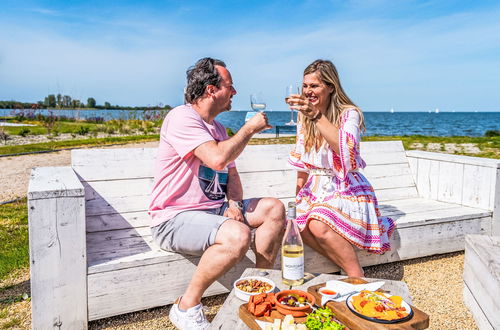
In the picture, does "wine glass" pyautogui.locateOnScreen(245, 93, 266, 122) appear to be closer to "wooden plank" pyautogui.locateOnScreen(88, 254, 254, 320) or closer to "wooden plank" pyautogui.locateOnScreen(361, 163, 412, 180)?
"wooden plank" pyautogui.locateOnScreen(88, 254, 254, 320)

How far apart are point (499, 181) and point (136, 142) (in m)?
9.41

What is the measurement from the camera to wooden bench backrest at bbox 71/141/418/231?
9.41 feet

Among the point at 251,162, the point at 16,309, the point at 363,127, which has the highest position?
the point at 363,127

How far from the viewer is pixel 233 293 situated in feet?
6.06

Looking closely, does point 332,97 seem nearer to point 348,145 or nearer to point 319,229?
point 348,145

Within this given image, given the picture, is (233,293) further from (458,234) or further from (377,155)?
(377,155)

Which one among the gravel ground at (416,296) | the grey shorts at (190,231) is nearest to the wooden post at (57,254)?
the gravel ground at (416,296)

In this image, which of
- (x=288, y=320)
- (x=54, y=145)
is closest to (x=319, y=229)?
(x=288, y=320)

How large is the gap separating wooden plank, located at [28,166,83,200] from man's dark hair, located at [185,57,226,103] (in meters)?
0.83

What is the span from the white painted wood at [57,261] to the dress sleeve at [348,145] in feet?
5.10

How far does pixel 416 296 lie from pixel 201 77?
2.07 meters

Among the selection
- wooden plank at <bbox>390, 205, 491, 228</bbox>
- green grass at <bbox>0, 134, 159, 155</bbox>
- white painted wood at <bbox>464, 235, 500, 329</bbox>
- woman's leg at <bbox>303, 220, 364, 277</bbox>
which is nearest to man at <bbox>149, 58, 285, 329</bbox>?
woman's leg at <bbox>303, 220, 364, 277</bbox>

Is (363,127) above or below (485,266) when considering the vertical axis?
above

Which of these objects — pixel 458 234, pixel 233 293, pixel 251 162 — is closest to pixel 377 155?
pixel 458 234
